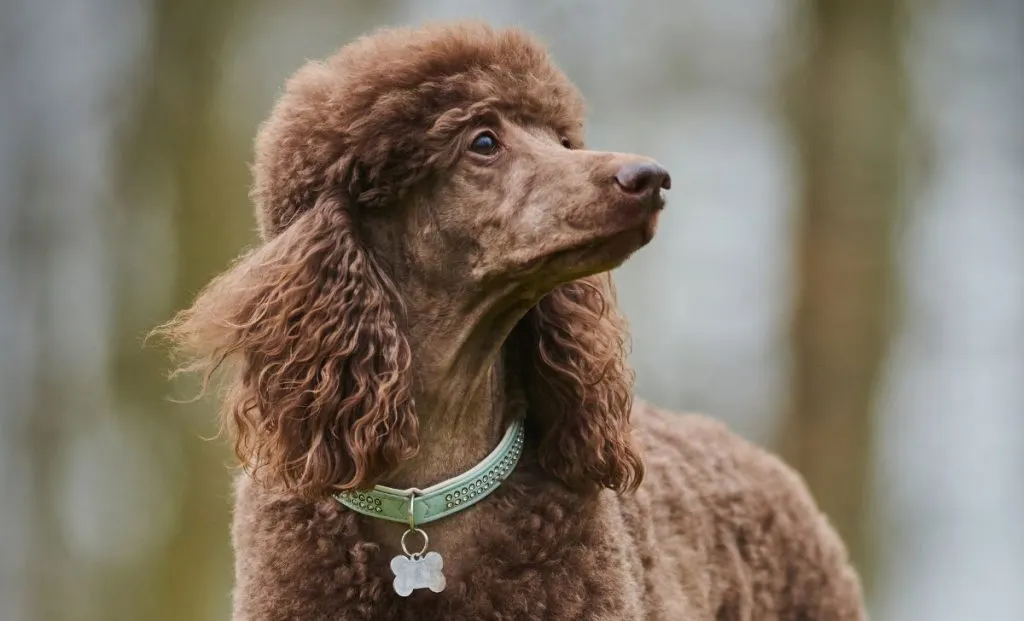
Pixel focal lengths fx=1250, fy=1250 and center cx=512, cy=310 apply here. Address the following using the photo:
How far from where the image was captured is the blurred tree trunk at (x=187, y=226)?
20.5ft

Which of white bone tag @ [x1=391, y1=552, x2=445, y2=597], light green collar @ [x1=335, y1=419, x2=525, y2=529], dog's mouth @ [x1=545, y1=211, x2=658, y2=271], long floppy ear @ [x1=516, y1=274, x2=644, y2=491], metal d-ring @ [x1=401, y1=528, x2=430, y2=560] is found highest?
dog's mouth @ [x1=545, y1=211, x2=658, y2=271]

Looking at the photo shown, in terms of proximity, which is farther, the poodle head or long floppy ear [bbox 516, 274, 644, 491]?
long floppy ear [bbox 516, 274, 644, 491]

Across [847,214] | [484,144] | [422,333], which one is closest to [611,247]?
[484,144]

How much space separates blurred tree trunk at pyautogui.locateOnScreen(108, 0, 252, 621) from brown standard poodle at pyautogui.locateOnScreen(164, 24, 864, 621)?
11.9 ft

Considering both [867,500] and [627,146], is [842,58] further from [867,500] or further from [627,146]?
[867,500]

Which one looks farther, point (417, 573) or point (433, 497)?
point (433, 497)

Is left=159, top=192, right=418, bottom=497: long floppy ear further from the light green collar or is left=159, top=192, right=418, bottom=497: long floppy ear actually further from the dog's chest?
the dog's chest

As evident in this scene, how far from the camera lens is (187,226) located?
632cm

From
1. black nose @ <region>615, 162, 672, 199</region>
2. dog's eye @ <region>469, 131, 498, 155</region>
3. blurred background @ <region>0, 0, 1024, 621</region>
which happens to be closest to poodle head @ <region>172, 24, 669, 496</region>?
dog's eye @ <region>469, 131, 498, 155</region>

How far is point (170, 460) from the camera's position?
636cm

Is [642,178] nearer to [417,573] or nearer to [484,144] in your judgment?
[484,144]

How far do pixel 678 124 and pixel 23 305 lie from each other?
347 centimetres

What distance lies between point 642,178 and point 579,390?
61 cm

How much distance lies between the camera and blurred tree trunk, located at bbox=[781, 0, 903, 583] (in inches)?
246
